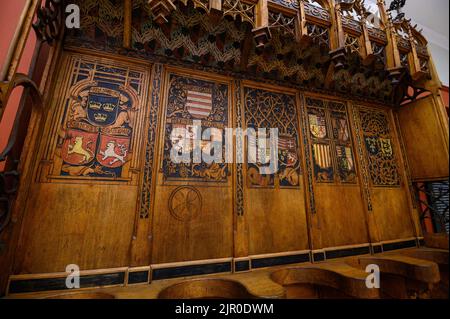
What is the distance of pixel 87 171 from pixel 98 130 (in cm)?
43

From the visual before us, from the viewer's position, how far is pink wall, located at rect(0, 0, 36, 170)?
1661 mm

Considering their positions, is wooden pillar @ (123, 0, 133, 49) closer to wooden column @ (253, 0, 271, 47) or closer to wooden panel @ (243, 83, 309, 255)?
wooden column @ (253, 0, 271, 47)

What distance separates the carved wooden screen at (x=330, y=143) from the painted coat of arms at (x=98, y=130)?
246 centimetres

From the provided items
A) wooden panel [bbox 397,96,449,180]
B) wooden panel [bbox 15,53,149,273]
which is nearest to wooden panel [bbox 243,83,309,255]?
wooden panel [bbox 15,53,149,273]

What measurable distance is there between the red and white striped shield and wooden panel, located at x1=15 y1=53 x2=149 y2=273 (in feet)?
1.68

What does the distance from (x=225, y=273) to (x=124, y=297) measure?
3.19ft

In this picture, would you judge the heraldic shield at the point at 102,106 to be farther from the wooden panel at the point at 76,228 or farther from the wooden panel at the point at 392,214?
the wooden panel at the point at 392,214

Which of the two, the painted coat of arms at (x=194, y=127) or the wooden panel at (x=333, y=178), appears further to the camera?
the wooden panel at (x=333, y=178)

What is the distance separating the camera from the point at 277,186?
8.43ft

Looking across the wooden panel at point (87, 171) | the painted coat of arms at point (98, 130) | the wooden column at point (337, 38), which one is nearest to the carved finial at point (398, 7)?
the wooden column at point (337, 38)

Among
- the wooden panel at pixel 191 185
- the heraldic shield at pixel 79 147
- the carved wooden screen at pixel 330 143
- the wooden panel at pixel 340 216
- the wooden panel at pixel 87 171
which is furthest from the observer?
the carved wooden screen at pixel 330 143

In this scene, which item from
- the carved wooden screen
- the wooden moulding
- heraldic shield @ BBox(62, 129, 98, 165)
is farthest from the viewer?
the carved wooden screen

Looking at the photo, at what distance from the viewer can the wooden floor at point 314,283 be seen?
5.46 ft

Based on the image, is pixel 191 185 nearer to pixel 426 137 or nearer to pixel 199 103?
pixel 199 103
